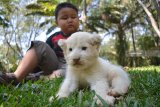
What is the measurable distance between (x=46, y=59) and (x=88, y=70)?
1781mm

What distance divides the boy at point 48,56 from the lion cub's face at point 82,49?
1183mm

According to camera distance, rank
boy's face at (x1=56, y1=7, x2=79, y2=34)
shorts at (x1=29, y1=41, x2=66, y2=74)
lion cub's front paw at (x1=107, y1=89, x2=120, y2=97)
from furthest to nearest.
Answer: boy's face at (x1=56, y1=7, x2=79, y2=34)
shorts at (x1=29, y1=41, x2=66, y2=74)
lion cub's front paw at (x1=107, y1=89, x2=120, y2=97)

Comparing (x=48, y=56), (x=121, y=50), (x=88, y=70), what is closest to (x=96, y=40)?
(x=88, y=70)

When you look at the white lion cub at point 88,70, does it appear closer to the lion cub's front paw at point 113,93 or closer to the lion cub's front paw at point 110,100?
the lion cub's front paw at point 113,93

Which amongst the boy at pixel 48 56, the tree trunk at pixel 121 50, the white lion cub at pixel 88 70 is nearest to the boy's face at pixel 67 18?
the boy at pixel 48 56

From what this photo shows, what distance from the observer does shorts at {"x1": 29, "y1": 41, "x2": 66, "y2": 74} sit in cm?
432

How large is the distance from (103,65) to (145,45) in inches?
1212

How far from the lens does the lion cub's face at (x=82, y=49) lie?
2.67 metres

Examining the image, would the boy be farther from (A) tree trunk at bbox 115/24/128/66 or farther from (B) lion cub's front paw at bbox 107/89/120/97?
(A) tree trunk at bbox 115/24/128/66

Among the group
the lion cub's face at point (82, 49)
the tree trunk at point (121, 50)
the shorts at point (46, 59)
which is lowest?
the tree trunk at point (121, 50)

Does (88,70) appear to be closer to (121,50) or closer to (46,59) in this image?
(46,59)

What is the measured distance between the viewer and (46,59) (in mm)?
4527

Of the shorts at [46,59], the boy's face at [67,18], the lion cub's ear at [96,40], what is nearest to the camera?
the lion cub's ear at [96,40]

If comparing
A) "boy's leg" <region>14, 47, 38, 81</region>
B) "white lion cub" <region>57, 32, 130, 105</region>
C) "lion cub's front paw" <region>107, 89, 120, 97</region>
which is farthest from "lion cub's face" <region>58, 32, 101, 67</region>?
"boy's leg" <region>14, 47, 38, 81</region>
